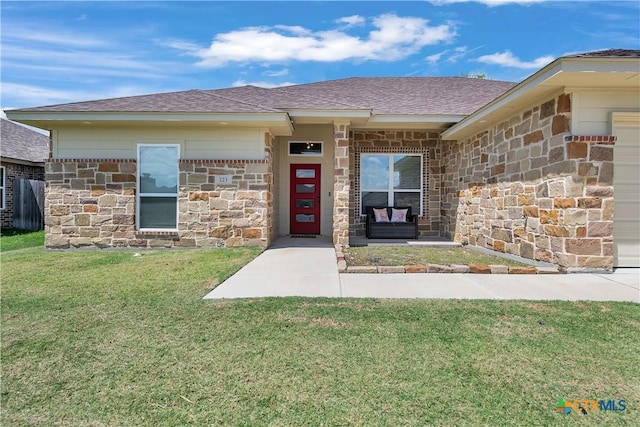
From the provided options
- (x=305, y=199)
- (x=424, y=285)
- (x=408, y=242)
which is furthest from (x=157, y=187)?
(x=424, y=285)

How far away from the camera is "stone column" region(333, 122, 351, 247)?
8.23 meters

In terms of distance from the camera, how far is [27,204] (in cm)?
1259

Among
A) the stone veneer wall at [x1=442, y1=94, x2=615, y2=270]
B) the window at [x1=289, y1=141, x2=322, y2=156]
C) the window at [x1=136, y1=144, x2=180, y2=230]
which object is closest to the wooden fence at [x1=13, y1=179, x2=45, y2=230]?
the window at [x1=136, y1=144, x2=180, y2=230]

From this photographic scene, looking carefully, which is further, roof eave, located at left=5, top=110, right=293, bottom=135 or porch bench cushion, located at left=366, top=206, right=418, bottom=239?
porch bench cushion, located at left=366, top=206, right=418, bottom=239

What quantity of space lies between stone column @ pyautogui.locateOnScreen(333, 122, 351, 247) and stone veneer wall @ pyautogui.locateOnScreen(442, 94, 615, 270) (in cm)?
313

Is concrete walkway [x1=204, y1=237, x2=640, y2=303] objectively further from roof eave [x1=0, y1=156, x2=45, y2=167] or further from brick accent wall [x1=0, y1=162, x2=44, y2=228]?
roof eave [x1=0, y1=156, x2=45, y2=167]

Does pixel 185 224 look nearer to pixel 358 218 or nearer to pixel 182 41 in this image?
pixel 358 218

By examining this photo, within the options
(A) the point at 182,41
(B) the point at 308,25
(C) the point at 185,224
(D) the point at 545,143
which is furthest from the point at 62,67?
(D) the point at 545,143

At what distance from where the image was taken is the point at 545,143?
5.66m

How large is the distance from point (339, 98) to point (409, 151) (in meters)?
2.70

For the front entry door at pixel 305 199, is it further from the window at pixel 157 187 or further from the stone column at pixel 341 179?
the window at pixel 157 187

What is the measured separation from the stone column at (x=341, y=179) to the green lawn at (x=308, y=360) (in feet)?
14.7

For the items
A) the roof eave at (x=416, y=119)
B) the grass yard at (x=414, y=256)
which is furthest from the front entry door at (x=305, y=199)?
the grass yard at (x=414, y=256)

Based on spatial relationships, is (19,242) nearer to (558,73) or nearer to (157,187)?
(157,187)
